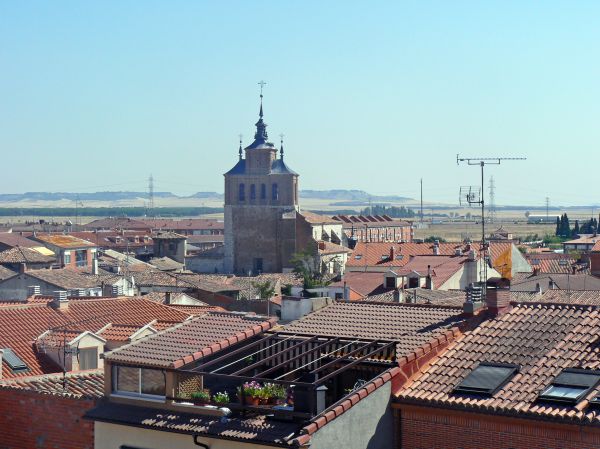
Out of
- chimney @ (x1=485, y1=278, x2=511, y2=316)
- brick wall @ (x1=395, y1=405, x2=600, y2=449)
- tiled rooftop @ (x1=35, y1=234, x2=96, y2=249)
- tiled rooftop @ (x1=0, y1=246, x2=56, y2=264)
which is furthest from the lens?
tiled rooftop @ (x1=35, y1=234, x2=96, y2=249)

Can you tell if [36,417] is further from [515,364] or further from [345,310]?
[515,364]

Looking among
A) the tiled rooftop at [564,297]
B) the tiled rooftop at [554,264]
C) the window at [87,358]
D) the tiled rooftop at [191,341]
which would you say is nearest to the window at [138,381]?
the tiled rooftop at [191,341]

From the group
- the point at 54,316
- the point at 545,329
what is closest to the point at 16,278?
the point at 54,316

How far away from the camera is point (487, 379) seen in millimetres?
16141

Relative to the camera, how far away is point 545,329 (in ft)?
57.5

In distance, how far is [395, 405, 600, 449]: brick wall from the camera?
14578mm

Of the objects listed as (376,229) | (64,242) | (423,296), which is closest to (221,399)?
(423,296)

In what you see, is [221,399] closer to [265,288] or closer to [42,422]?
[42,422]

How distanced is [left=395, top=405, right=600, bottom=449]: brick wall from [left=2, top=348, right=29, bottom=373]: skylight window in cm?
1057

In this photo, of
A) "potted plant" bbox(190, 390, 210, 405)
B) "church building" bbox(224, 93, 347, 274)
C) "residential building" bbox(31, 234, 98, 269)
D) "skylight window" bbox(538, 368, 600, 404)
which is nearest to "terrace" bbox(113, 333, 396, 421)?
"potted plant" bbox(190, 390, 210, 405)

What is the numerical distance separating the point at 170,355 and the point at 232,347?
1.31 m

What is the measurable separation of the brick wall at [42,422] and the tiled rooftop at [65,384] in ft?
0.70

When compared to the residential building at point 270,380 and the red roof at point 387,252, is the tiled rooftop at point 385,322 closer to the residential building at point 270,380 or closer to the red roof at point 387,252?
the residential building at point 270,380

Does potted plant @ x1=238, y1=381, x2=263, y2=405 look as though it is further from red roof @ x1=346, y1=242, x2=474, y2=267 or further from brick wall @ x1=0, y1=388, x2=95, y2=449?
red roof @ x1=346, y1=242, x2=474, y2=267
